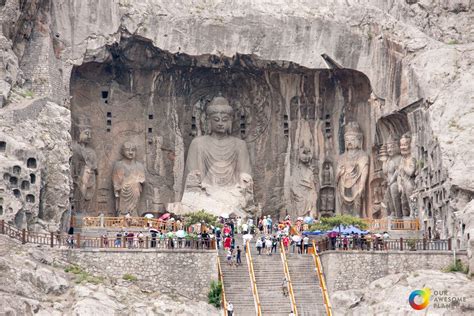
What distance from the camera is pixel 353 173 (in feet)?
220

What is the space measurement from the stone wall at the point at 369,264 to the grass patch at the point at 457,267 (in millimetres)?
201

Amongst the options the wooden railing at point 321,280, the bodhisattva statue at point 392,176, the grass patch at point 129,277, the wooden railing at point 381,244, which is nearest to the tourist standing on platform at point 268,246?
the wooden railing at point 321,280

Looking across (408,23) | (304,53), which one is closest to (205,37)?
(304,53)

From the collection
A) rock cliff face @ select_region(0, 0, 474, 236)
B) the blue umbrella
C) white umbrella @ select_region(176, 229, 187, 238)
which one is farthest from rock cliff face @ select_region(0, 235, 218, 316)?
the blue umbrella

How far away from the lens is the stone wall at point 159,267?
54.7 metres

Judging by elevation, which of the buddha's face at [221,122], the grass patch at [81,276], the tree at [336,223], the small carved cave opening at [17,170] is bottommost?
the grass patch at [81,276]

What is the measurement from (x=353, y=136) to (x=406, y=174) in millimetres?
4073

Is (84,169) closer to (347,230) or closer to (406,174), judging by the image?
(347,230)

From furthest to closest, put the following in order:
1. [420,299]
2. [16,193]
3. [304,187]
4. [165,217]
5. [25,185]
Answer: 1. [304,187]
2. [165,217]
3. [25,185]
4. [16,193]
5. [420,299]

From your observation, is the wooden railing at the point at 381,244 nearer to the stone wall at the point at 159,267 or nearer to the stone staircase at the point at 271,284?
the stone staircase at the point at 271,284

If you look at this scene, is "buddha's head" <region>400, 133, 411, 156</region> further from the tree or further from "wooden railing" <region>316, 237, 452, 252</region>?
"wooden railing" <region>316, 237, 452, 252</region>

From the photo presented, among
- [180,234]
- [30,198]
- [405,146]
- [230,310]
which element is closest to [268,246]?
[180,234]

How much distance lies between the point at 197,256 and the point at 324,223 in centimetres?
658

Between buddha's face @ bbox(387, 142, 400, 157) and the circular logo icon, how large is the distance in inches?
499
